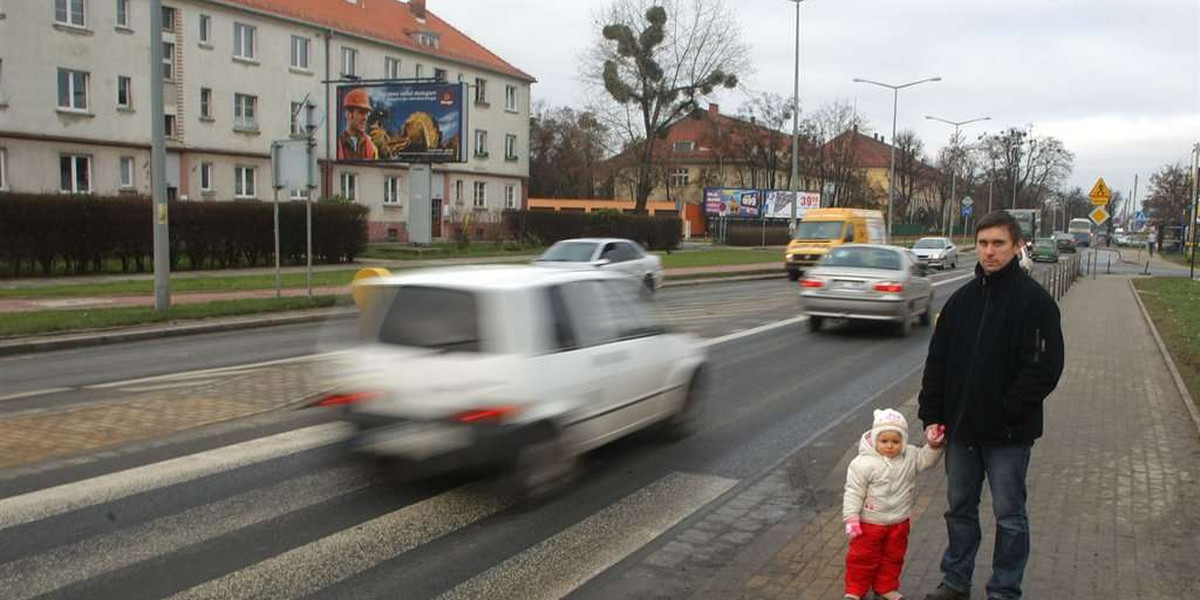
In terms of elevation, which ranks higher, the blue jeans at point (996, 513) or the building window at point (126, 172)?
the building window at point (126, 172)

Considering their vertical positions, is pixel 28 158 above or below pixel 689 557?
above

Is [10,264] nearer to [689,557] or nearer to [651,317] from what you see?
[651,317]

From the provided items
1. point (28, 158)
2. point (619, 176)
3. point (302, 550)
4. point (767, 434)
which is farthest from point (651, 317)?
point (619, 176)

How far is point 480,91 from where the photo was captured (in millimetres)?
57469

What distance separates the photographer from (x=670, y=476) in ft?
22.2

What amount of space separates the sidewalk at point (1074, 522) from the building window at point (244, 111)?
40.6 metres

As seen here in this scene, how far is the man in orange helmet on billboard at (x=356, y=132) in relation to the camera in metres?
40.2

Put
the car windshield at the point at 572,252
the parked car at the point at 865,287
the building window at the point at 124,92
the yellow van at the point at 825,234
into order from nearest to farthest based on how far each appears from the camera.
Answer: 1. the parked car at the point at 865,287
2. the car windshield at the point at 572,252
3. the yellow van at the point at 825,234
4. the building window at the point at 124,92

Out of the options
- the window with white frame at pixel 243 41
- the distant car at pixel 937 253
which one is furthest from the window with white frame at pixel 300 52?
the distant car at pixel 937 253

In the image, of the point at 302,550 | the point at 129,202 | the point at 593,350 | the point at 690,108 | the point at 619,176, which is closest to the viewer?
the point at 302,550

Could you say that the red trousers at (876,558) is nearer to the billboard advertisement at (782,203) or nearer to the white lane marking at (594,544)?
the white lane marking at (594,544)

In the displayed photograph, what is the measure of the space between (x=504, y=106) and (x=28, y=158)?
29.5m

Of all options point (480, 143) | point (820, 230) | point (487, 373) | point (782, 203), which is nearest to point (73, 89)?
point (480, 143)

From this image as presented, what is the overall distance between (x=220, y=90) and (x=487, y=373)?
41.7 metres
